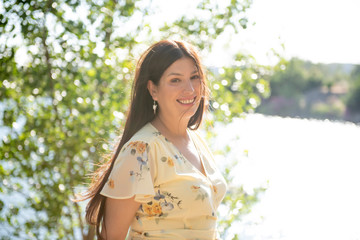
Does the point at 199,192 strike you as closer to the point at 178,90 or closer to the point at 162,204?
the point at 162,204

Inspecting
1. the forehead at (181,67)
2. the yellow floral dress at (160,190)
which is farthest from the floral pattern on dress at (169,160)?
the forehead at (181,67)

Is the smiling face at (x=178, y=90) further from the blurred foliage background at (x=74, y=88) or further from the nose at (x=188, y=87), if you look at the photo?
the blurred foliage background at (x=74, y=88)

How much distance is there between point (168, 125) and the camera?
1.57 meters

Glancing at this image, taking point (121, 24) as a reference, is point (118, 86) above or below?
below

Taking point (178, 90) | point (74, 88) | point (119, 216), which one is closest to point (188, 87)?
point (178, 90)

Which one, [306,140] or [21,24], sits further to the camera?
[306,140]

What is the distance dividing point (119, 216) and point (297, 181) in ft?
23.1

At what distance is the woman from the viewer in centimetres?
137

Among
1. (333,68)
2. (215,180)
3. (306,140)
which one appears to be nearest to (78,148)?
(215,180)

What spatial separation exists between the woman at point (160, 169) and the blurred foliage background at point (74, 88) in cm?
63

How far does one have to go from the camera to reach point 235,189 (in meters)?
2.60

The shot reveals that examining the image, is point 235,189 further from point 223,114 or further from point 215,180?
point 215,180

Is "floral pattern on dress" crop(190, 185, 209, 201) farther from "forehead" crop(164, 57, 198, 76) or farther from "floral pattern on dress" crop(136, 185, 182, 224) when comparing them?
"forehead" crop(164, 57, 198, 76)

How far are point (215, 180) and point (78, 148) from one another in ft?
3.33
